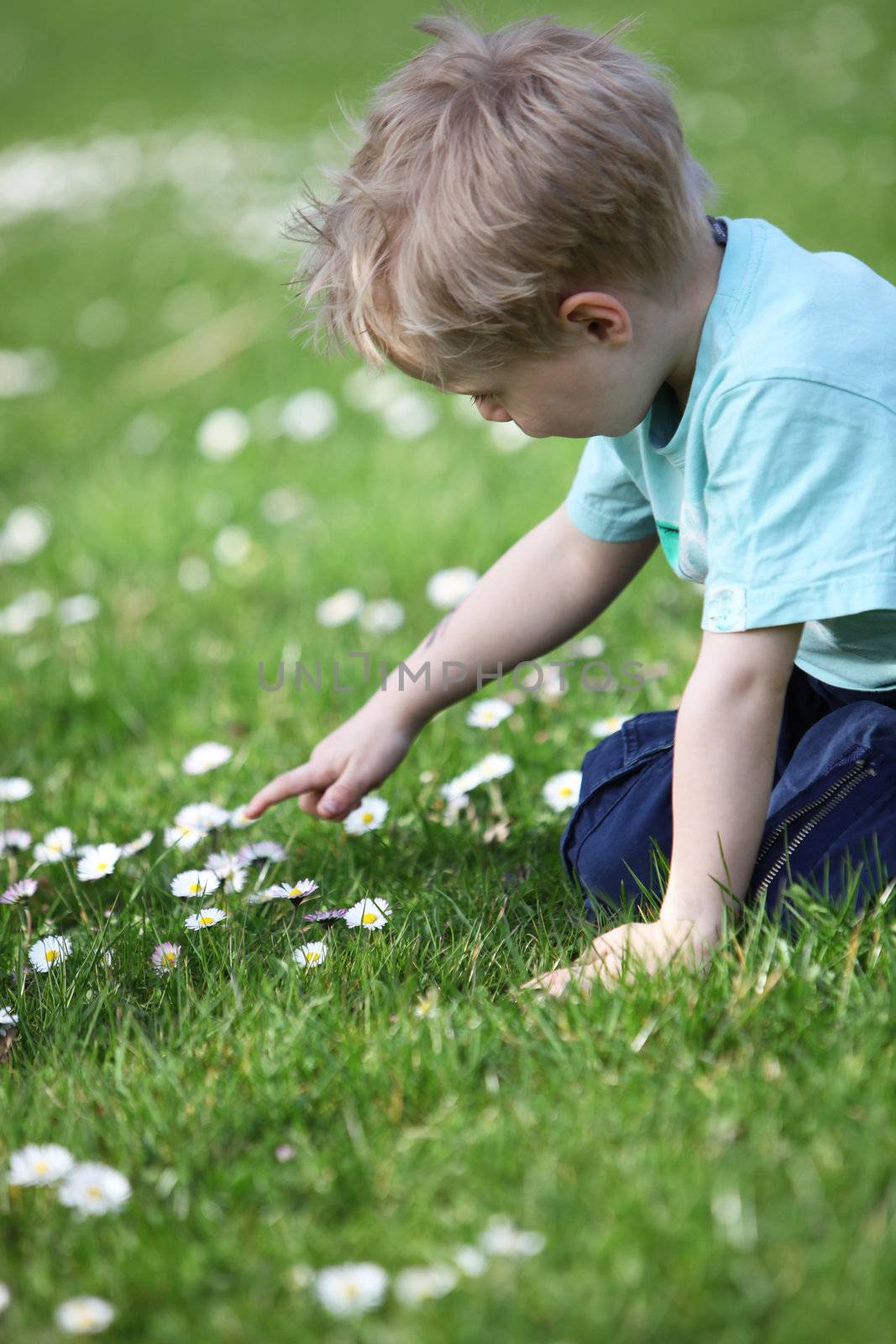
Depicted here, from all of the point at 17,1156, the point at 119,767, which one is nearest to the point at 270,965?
the point at 17,1156

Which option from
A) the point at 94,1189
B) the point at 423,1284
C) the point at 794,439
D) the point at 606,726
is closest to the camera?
the point at 423,1284

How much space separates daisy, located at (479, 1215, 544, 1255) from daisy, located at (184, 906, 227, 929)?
72 centimetres

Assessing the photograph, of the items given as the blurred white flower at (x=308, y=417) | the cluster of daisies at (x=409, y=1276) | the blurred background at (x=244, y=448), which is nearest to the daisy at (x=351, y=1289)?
the cluster of daisies at (x=409, y=1276)

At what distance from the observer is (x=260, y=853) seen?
1.98 meters

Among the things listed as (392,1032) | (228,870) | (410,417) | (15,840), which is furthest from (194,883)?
(410,417)

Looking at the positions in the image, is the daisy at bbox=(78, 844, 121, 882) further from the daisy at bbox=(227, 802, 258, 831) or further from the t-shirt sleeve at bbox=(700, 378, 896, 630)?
the t-shirt sleeve at bbox=(700, 378, 896, 630)

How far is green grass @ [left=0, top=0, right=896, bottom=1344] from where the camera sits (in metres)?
1.09

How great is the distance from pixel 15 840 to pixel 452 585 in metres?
1.17

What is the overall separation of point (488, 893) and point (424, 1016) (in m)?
0.37

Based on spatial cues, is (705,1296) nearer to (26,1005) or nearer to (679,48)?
(26,1005)

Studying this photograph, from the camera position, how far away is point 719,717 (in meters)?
1.50

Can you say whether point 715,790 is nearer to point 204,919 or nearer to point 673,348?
point 673,348

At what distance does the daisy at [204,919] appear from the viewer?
5.72ft

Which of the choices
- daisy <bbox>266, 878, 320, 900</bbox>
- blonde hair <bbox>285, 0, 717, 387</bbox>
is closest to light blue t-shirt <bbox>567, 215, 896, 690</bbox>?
blonde hair <bbox>285, 0, 717, 387</bbox>
